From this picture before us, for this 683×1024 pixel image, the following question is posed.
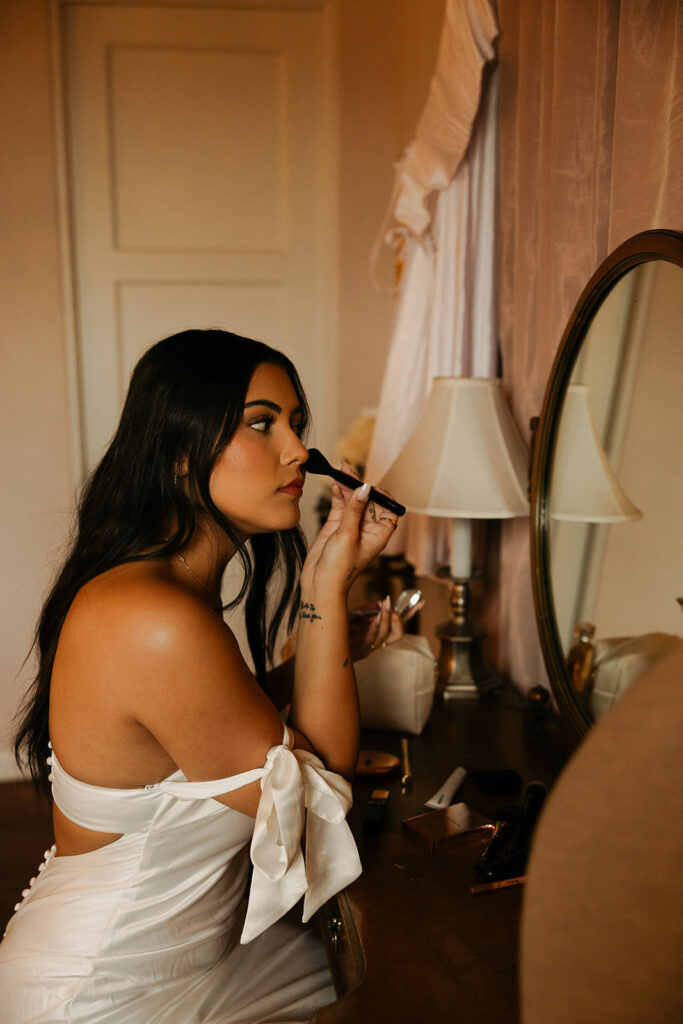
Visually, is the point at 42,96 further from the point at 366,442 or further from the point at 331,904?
the point at 331,904

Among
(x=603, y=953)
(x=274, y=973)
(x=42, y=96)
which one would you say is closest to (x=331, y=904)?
(x=274, y=973)

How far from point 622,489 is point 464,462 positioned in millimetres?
383

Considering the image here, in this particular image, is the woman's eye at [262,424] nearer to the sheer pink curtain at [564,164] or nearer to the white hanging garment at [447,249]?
the sheer pink curtain at [564,164]

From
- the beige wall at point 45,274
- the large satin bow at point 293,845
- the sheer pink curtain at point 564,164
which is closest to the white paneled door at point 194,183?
the beige wall at point 45,274

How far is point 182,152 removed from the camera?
3.05 m

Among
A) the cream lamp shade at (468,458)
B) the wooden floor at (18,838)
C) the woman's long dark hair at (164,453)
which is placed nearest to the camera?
the woman's long dark hair at (164,453)

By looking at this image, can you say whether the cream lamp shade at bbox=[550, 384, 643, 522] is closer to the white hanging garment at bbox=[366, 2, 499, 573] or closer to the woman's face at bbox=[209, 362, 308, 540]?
the woman's face at bbox=[209, 362, 308, 540]

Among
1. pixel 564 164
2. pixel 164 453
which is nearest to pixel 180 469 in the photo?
pixel 164 453

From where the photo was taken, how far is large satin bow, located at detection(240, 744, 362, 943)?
874mm

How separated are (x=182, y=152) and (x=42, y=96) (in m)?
0.51

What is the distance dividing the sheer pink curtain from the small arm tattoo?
51 centimetres

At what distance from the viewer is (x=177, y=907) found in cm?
102

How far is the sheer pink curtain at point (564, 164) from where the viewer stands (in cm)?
91

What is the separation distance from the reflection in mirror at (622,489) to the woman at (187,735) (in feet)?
0.91
